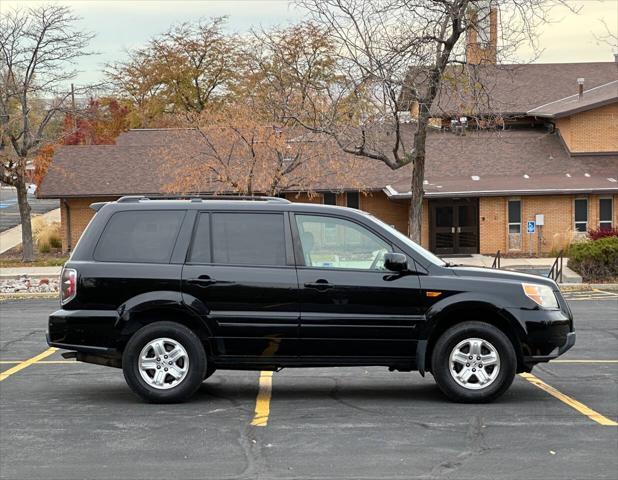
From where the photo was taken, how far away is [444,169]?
41.5m

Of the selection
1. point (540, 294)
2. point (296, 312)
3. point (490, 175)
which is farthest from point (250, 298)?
point (490, 175)

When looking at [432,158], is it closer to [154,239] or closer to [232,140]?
[232,140]

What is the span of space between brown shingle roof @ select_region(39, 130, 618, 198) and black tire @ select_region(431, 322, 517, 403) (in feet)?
93.7

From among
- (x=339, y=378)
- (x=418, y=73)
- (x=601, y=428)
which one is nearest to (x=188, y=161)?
(x=418, y=73)

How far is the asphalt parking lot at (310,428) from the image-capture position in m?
6.65

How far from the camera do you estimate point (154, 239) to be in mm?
8977

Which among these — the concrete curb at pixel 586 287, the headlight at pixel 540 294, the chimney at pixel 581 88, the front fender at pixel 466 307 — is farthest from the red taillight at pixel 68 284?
the chimney at pixel 581 88

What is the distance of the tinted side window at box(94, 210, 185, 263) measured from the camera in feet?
29.2

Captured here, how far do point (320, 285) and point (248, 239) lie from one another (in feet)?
2.75

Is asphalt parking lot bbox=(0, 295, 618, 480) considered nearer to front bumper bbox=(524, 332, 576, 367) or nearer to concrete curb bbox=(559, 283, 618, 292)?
front bumper bbox=(524, 332, 576, 367)

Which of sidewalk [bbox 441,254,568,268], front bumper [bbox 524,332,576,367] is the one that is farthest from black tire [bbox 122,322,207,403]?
sidewalk [bbox 441,254,568,268]

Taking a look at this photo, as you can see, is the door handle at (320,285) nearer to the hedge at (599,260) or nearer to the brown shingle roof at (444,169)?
the hedge at (599,260)

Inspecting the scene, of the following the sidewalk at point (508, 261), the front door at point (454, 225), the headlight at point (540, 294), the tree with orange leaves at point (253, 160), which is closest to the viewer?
the headlight at point (540, 294)

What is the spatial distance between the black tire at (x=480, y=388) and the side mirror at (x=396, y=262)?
753 millimetres
